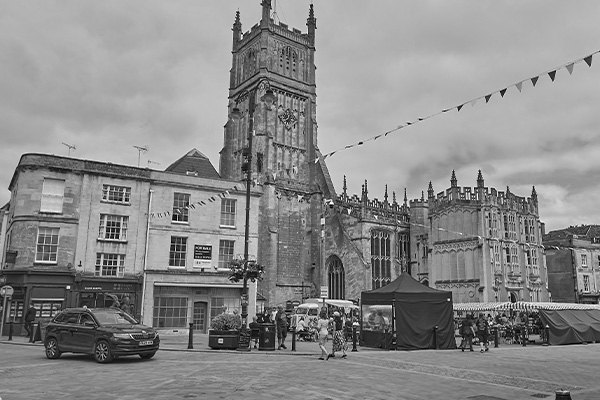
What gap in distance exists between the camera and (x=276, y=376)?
1127 cm

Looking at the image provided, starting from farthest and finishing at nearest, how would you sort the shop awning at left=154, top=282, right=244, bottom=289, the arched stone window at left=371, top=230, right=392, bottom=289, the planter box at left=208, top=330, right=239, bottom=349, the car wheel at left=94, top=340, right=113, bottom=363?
1. the arched stone window at left=371, top=230, right=392, bottom=289
2. the shop awning at left=154, top=282, right=244, bottom=289
3. the planter box at left=208, top=330, right=239, bottom=349
4. the car wheel at left=94, top=340, right=113, bottom=363

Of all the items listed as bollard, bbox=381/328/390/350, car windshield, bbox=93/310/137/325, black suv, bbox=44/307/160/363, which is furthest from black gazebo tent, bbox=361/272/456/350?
car windshield, bbox=93/310/137/325

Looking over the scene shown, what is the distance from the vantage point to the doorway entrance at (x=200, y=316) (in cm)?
2859

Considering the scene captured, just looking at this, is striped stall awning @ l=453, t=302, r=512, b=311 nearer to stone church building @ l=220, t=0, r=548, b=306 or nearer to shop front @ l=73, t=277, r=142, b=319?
stone church building @ l=220, t=0, r=548, b=306

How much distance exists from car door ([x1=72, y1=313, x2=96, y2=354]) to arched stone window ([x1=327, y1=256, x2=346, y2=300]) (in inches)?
1362

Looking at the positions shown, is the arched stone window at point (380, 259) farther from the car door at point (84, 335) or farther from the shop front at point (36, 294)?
the car door at point (84, 335)

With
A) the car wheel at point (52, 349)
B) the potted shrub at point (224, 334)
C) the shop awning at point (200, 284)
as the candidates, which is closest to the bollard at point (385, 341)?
the potted shrub at point (224, 334)

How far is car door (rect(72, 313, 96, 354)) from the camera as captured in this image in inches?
545

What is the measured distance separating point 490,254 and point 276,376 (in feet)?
108

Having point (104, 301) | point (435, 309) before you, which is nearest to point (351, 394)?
point (435, 309)

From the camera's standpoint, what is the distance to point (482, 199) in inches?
1599

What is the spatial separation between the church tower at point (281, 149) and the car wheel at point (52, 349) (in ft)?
93.2

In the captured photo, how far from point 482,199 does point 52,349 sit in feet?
113

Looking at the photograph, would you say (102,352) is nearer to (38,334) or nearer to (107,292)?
(38,334)
